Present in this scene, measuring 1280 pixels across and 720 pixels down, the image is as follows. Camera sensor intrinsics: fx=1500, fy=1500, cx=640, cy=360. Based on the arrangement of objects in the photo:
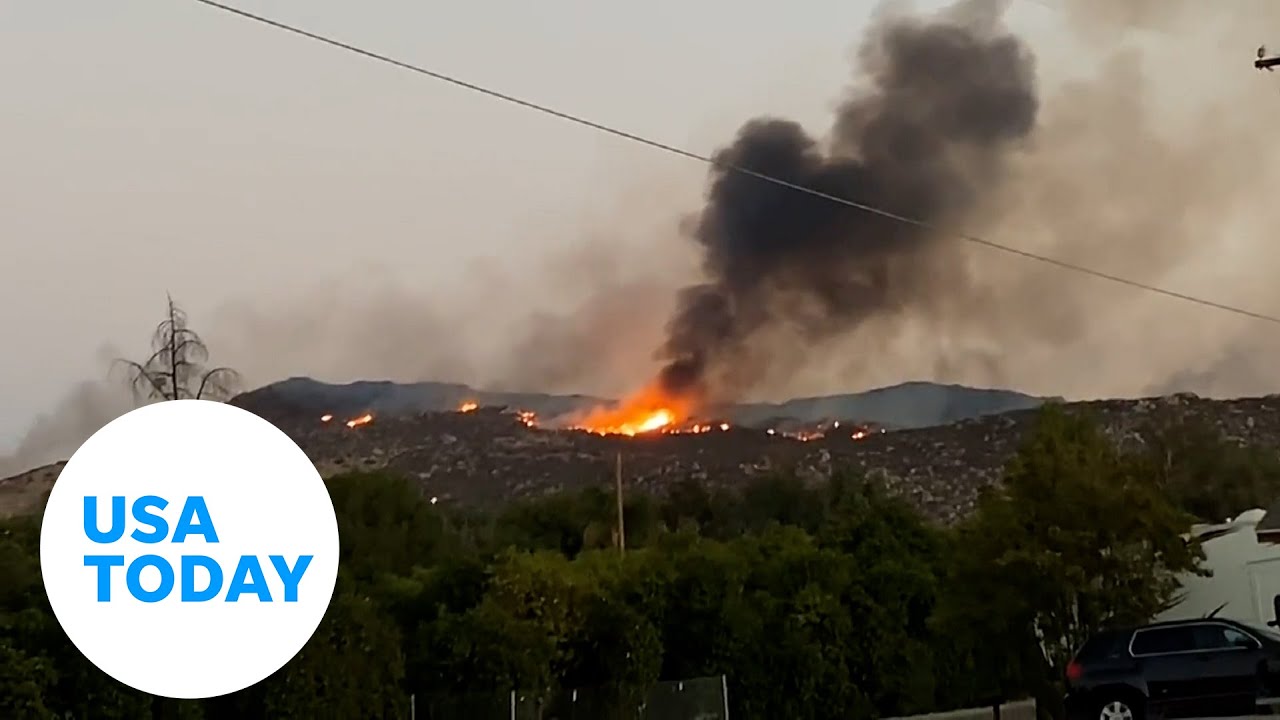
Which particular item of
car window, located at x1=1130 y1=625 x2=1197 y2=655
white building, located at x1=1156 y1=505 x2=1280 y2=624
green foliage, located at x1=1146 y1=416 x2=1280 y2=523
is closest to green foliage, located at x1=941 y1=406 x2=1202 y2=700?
car window, located at x1=1130 y1=625 x2=1197 y2=655

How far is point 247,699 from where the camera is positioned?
2461cm

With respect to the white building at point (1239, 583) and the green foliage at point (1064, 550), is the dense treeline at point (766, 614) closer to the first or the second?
the green foliage at point (1064, 550)

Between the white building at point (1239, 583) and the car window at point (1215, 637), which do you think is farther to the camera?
the white building at point (1239, 583)

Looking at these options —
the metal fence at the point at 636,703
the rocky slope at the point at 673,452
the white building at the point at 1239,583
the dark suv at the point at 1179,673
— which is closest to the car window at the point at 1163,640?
the dark suv at the point at 1179,673

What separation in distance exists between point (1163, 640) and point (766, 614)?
10.7 meters

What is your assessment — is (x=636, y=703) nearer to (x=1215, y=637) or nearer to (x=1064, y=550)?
(x=1064, y=550)

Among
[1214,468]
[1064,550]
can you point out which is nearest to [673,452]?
[1214,468]

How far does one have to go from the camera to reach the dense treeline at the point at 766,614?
24.9m

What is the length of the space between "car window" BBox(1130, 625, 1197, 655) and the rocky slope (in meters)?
59.3

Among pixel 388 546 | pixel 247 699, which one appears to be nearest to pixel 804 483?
pixel 388 546

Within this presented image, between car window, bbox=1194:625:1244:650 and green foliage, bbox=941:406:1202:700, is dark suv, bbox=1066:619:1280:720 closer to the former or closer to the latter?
car window, bbox=1194:625:1244:650

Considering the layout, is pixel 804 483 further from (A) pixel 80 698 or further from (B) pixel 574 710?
(A) pixel 80 698

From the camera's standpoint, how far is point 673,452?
106 metres

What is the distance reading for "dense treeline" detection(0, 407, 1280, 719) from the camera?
2492 centimetres
